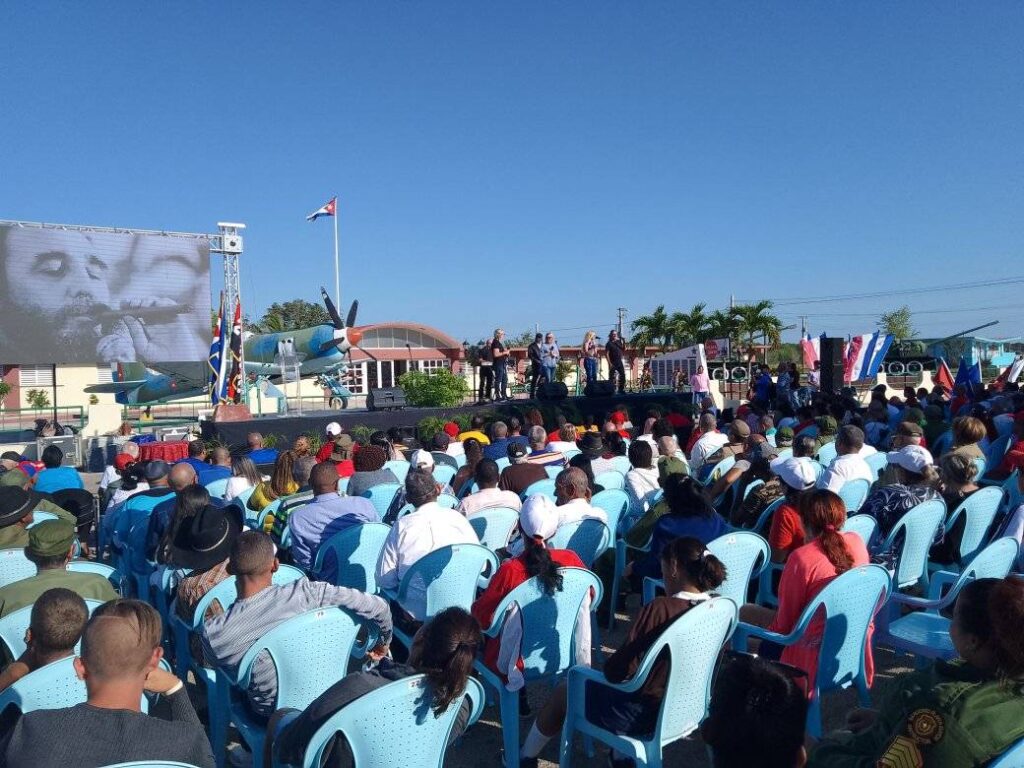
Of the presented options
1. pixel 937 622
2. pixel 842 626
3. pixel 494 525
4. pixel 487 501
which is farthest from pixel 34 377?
pixel 937 622

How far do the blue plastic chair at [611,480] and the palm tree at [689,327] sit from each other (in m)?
22.1

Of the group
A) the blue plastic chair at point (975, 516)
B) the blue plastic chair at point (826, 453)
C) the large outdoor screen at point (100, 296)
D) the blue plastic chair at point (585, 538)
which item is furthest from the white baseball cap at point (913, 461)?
the large outdoor screen at point (100, 296)

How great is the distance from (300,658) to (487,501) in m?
2.07

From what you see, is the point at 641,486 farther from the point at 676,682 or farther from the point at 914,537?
the point at 676,682

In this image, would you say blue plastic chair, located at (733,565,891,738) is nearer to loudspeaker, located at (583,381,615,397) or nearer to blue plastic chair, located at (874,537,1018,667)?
blue plastic chair, located at (874,537,1018,667)

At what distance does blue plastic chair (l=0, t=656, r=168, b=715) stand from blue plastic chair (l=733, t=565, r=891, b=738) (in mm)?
2241

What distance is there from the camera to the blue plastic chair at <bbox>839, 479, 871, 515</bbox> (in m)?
4.43

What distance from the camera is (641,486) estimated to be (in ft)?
16.1

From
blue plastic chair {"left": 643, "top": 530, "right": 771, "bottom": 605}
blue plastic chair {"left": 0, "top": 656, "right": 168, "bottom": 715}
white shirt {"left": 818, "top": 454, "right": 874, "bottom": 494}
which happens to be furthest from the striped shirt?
white shirt {"left": 818, "top": 454, "right": 874, "bottom": 494}

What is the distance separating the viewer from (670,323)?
27016 millimetres

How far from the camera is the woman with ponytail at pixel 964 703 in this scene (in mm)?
1455

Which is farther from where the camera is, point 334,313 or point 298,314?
point 298,314

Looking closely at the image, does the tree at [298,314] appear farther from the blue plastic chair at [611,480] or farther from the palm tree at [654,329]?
the blue plastic chair at [611,480]

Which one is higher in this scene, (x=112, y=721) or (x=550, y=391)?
(x=550, y=391)
